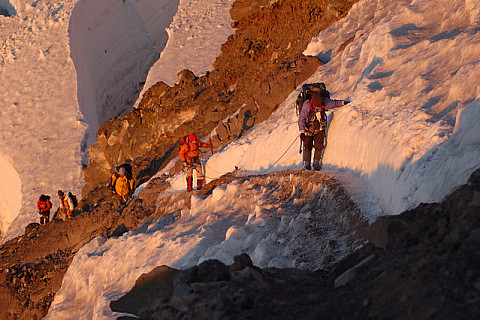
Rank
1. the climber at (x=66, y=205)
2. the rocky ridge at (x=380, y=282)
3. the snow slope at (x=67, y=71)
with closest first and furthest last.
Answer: the rocky ridge at (x=380, y=282), the climber at (x=66, y=205), the snow slope at (x=67, y=71)

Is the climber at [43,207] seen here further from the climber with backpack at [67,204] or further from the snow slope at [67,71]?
the snow slope at [67,71]

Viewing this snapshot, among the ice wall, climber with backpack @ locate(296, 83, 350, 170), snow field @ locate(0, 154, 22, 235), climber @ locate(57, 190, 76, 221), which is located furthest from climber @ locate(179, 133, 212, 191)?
the ice wall

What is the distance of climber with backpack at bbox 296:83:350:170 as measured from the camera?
8.66 m

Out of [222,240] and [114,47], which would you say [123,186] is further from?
[114,47]

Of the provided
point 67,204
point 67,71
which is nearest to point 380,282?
point 67,204

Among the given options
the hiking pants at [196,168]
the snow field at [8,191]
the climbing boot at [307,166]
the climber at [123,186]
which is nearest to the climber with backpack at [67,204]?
the climber at [123,186]

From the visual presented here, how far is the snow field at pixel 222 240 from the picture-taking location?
647cm

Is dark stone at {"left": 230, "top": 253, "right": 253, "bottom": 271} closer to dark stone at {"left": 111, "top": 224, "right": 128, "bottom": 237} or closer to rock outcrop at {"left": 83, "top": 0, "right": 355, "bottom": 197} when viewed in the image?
dark stone at {"left": 111, "top": 224, "right": 128, "bottom": 237}

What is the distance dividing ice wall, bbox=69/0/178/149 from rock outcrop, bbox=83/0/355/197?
24.9 ft

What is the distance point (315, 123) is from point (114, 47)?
25236mm

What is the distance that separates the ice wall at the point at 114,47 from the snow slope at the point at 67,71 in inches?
2.3

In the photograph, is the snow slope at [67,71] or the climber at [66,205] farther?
the snow slope at [67,71]

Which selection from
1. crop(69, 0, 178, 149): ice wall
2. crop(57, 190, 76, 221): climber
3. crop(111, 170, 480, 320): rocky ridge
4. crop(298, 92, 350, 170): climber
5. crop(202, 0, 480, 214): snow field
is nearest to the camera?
crop(111, 170, 480, 320): rocky ridge

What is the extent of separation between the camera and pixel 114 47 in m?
31.8
